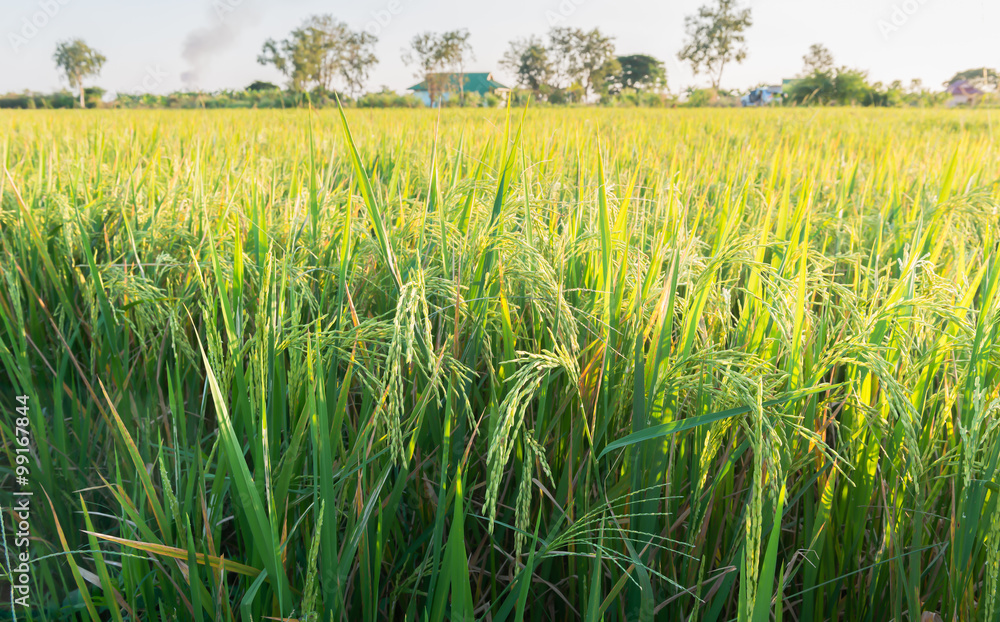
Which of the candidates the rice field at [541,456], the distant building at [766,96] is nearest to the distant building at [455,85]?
the rice field at [541,456]

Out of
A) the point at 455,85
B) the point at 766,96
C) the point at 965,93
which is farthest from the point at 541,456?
the point at 766,96

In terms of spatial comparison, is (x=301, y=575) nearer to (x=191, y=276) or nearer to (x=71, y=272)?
(x=191, y=276)

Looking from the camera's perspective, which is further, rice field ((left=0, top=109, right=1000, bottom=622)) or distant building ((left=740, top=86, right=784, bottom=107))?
distant building ((left=740, top=86, right=784, bottom=107))

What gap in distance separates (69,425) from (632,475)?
3.82 ft

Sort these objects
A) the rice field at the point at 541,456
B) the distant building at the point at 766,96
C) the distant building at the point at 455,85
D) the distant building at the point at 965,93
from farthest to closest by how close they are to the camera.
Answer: the distant building at the point at 766,96 → the distant building at the point at 965,93 → the distant building at the point at 455,85 → the rice field at the point at 541,456

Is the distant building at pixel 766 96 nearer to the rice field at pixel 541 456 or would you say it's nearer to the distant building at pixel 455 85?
the distant building at pixel 455 85

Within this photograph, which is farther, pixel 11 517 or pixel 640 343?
pixel 11 517

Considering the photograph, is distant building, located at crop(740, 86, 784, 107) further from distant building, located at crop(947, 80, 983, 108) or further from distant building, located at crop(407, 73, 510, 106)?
distant building, located at crop(407, 73, 510, 106)

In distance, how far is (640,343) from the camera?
666 millimetres

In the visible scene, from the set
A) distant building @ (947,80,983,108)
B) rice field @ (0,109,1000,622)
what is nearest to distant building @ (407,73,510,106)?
rice field @ (0,109,1000,622)

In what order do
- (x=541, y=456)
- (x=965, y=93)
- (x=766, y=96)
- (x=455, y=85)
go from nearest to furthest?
1. (x=541, y=456)
2. (x=455, y=85)
3. (x=965, y=93)
4. (x=766, y=96)

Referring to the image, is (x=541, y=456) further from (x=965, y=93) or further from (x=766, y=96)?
(x=766, y=96)

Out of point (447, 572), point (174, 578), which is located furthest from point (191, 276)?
point (447, 572)

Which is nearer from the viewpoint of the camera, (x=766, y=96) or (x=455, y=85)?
(x=455, y=85)
